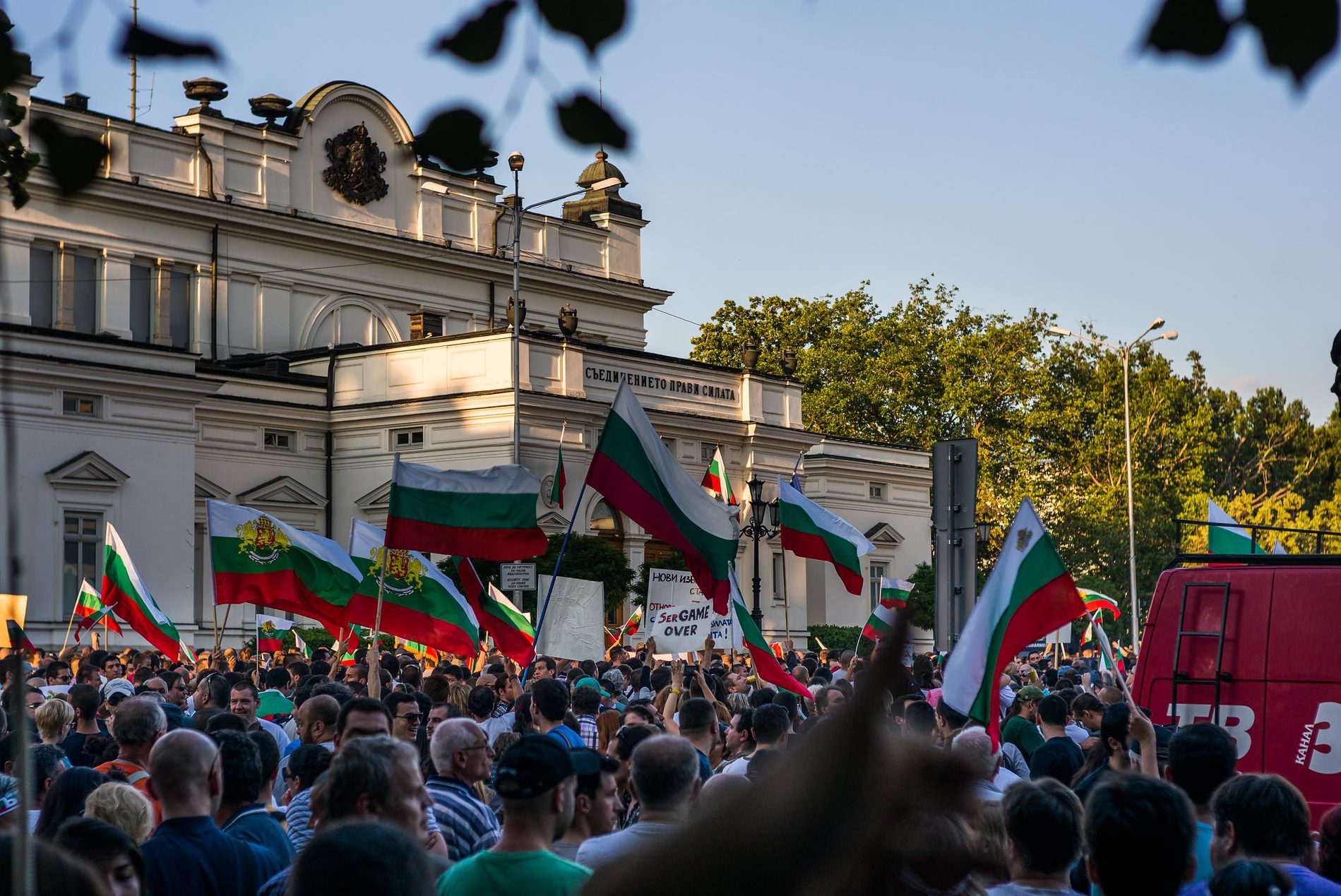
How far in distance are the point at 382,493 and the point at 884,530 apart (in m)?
18.0

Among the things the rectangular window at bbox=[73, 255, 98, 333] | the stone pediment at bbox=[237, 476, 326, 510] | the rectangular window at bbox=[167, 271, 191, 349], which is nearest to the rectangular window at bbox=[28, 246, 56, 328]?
the rectangular window at bbox=[73, 255, 98, 333]

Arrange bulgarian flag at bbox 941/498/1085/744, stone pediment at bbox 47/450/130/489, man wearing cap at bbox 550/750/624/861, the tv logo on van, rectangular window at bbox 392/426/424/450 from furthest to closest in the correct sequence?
1. rectangular window at bbox 392/426/424/450
2. stone pediment at bbox 47/450/130/489
3. the tv logo on van
4. bulgarian flag at bbox 941/498/1085/744
5. man wearing cap at bbox 550/750/624/861

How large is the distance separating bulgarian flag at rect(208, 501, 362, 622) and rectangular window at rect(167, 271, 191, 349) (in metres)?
25.5

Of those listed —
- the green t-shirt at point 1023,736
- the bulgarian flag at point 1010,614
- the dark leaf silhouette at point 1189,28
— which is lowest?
the green t-shirt at point 1023,736

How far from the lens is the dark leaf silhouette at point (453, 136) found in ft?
Result: 7.87

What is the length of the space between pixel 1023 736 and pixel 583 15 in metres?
9.08

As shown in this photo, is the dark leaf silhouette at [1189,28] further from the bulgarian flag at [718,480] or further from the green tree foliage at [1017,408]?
the green tree foliage at [1017,408]

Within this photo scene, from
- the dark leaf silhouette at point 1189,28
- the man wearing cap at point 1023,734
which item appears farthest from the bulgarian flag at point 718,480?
the dark leaf silhouette at point 1189,28

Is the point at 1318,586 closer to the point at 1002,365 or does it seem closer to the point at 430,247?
the point at 430,247

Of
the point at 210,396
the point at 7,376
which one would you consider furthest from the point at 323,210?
the point at 7,376

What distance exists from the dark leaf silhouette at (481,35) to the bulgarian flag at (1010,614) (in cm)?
629

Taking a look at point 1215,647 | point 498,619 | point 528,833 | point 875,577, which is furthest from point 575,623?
point 875,577

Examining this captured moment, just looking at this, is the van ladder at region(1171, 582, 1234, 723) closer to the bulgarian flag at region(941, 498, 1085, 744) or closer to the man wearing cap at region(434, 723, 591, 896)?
the bulgarian flag at region(941, 498, 1085, 744)

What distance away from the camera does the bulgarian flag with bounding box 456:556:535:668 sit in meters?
15.9
